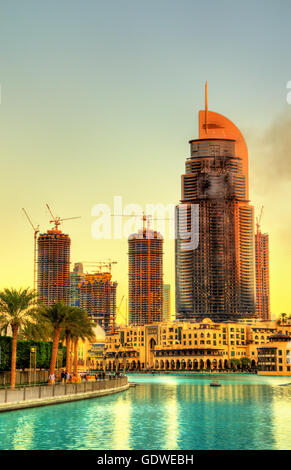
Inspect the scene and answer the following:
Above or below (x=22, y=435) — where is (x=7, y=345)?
above

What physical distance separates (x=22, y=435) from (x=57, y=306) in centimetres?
4426

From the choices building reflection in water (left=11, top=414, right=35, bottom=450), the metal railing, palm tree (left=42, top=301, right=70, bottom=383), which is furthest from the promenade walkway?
palm tree (left=42, top=301, right=70, bottom=383)

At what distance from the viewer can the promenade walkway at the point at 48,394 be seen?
195 feet

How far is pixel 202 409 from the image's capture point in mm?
76250

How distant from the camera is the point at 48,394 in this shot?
67.8 m

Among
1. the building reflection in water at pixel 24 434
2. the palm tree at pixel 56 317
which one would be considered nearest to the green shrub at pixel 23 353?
the palm tree at pixel 56 317

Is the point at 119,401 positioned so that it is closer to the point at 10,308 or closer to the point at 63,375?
the point at 63,375

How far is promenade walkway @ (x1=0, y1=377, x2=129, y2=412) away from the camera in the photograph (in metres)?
59.4

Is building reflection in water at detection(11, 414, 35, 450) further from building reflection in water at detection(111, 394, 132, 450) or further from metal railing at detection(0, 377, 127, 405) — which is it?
building reflection in water at detection(111, 394, 132, 450)

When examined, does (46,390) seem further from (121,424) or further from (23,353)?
(23,353)

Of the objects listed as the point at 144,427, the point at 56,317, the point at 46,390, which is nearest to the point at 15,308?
the point at 46,390

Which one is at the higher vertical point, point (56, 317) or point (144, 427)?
point (56, 317)

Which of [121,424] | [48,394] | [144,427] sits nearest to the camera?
[144,427]
